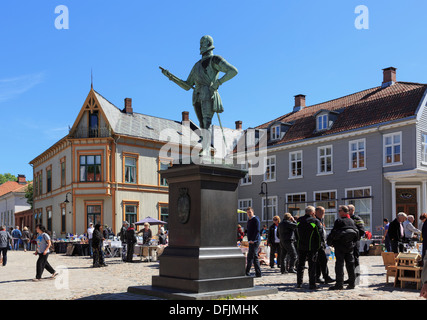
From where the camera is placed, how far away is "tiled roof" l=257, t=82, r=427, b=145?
2662 cm

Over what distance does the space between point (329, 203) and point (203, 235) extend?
22.5m

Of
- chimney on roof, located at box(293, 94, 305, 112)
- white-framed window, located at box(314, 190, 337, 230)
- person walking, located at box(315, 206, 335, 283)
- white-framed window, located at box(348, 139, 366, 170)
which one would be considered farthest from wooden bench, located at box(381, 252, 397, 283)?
chimney on roof, located at box(293, 94, 305, 112)

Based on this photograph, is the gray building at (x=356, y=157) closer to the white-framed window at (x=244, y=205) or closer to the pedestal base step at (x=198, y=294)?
the white-framed window at (x=244, y=205)

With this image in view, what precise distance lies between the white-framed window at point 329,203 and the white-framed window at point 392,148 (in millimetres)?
4212

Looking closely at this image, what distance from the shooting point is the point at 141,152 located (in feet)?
118

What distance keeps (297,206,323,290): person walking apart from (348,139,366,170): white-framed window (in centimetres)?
1848

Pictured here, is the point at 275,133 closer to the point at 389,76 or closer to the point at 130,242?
the point at 389,76

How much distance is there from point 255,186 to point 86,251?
565 inches

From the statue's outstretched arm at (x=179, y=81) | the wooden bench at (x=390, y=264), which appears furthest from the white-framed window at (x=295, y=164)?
the statue's outstretched arm at (x=179, y=81)

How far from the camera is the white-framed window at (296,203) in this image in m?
31.7

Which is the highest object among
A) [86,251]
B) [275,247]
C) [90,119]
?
[90,119]

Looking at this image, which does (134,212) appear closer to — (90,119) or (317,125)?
(90,119)
